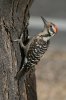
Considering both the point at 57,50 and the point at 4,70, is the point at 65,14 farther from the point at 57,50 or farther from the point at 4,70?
the point at 4,70

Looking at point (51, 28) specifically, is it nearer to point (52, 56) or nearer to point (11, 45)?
point (11, 45)

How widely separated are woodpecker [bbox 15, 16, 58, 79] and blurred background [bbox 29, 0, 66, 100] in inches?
164

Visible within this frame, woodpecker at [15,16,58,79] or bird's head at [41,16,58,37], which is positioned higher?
bird's head at [41,16,58,37]

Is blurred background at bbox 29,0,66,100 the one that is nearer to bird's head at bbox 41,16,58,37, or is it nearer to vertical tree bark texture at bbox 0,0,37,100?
bird's head at bbox 41,16,58,37

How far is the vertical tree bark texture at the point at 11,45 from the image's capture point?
8.30 m

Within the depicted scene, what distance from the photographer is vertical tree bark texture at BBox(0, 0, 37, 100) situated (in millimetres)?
8305

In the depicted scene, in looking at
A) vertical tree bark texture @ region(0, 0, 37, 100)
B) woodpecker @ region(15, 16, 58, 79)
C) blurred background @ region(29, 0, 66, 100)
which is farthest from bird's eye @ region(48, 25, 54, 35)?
blurred background @ region(29, 0, 66, 100)

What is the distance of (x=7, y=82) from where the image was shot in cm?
851

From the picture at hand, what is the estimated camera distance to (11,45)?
8.52 metres

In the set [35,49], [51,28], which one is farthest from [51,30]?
[35,49]

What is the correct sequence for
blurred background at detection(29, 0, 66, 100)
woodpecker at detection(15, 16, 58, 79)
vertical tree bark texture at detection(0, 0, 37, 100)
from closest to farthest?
vertical tree bark texture at detection(0, 0, 37, 100)
woodpecker at detection(15, 16, 58, 79)
blurred background at detection(29, 0, 66, 100)

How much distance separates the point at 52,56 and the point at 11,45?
6.73 metres

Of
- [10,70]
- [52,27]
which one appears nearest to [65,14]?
[52,27]

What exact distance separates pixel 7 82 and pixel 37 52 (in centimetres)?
93
